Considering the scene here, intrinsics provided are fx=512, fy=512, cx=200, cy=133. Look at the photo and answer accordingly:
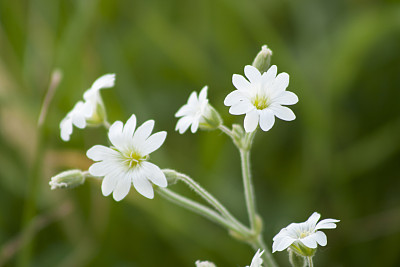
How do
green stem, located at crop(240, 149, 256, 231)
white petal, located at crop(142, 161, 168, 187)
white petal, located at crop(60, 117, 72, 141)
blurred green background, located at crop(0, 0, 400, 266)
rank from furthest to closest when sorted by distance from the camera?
1. blurred green background, located at crop(0, 0, 400, 266)
2. white petal, located at crop(60, 117, 72, 141)
3. green stem, located at crop(240, 149, 256, 231)
4. white petal, located at crop(142, 161, 168, 187)

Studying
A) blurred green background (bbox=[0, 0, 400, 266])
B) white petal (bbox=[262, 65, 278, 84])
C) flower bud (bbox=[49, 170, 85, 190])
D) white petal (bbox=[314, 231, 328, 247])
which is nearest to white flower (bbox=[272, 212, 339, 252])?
Answer: white petal (bbox=[314, 231, 328, 247])

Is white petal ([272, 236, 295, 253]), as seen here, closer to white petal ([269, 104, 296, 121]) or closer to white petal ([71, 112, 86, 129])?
white petal ([269, 104, 296, 121])

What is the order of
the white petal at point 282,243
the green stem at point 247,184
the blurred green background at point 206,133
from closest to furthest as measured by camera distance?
the white petal at point 282,243, the green stem at point 247,184, the blurred green background at point 206,133

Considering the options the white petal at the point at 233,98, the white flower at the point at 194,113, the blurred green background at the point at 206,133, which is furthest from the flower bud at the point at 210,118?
the blurred green background at the point at 206,133

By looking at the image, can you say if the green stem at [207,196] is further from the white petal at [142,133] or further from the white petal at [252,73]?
the white petal at [252,73]

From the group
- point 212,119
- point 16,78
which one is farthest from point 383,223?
point 16,78

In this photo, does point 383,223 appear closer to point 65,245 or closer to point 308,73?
point 308,73
